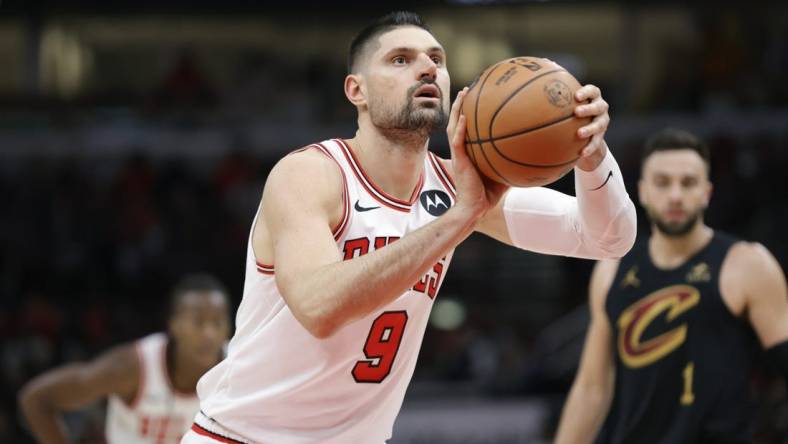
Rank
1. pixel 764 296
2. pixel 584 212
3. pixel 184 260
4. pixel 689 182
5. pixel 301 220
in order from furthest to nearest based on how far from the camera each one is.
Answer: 1. pixel 184 260
2. pixel 689 182
3. pixel 764 296
4. pixel 584 212
5. pixel 301 220

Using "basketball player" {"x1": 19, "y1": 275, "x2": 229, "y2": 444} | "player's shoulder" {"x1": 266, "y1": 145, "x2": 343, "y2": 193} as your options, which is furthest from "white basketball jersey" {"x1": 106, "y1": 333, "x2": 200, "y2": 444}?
"player's shoulder" {"x1": 266, "y1": 145, "x2": 343, "y2": 193}

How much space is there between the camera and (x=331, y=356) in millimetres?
3684

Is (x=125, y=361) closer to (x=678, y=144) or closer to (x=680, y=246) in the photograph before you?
(x=680, y=246)

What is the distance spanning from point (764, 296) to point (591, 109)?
94.2 inches

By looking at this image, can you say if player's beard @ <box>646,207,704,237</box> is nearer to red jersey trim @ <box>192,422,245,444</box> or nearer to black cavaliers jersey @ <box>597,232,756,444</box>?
black cavaliers jersey @ <box>597,232,756,444</box>

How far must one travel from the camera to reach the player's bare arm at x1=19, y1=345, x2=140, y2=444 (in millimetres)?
6246

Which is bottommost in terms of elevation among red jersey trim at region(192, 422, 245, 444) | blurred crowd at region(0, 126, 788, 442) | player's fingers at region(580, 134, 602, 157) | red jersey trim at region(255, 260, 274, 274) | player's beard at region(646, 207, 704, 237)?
blurred crowd at region(0, 126, 788, 442)

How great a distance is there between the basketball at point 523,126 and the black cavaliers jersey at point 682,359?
229 centimetres

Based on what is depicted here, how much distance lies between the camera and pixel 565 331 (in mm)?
12773

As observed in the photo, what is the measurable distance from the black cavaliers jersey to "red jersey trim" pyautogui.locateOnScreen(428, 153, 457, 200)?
1.80 meters

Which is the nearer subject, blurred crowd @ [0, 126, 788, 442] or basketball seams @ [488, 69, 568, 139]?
basketball seams @ [488, 69, 568, 139]

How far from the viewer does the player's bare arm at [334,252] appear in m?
3.12

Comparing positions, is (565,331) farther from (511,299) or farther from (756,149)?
(756,149)

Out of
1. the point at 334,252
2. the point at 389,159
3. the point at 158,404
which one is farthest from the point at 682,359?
the point at 158,404
